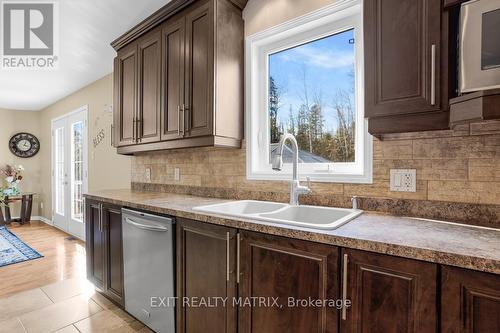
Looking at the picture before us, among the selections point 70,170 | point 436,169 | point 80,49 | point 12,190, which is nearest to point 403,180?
point 436,169

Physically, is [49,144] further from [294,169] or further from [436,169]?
[436,169]

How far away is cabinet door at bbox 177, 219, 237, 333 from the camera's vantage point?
53.8 inches

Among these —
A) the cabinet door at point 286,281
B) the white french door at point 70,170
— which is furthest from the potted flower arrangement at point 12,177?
the cabinet door at point 286,281

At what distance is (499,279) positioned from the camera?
758mm

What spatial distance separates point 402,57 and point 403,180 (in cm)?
62

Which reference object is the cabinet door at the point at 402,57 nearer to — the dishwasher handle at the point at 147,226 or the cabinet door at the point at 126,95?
the dishwasher handle at the point at 147,226

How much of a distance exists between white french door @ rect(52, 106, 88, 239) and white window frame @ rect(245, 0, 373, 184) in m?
3.32

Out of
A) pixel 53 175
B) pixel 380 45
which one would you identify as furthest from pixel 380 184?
pixel 53 175

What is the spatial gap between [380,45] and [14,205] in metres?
7.41

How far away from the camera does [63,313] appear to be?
2182mm

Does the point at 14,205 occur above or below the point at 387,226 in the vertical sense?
below

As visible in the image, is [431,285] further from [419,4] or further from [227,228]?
[419,4]

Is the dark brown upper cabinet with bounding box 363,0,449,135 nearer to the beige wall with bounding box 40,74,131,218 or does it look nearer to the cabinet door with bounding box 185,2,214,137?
the cabinet door with bounding box 185,2,214,137

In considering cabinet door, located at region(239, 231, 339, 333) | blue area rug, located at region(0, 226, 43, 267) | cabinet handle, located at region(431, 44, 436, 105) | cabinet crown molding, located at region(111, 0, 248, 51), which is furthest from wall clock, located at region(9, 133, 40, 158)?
cabinet handle, located at region(431, 44, 436, 105)
